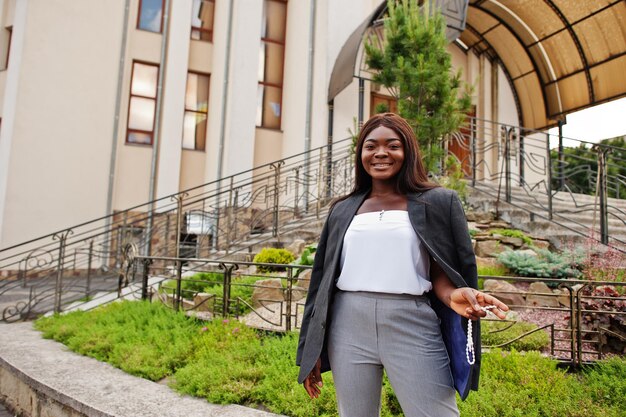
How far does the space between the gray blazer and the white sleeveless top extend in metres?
0.05

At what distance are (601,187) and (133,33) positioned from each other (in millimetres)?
11572

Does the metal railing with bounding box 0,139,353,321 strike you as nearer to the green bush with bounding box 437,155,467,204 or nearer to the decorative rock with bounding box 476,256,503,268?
the green bush with bounding box 437,155,467,204

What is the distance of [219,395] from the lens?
139 inches

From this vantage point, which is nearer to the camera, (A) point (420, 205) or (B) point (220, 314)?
(A) point (420, 205)

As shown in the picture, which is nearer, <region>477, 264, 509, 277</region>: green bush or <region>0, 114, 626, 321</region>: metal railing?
<region>477, 264, 509, 277</region>: green bush

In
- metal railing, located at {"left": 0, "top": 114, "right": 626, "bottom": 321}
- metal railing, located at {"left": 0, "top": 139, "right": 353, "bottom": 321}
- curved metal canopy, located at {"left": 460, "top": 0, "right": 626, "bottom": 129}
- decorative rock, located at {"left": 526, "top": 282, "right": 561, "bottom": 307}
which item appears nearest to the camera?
decorative rock, located at {"left": 526, "top": 282, "right": 561, "bottom": 307}

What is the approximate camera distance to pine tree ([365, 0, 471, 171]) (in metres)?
6.33

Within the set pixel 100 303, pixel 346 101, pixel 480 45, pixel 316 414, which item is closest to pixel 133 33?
pixel 346 101

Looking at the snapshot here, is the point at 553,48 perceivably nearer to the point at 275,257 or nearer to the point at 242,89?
the point at 242,89

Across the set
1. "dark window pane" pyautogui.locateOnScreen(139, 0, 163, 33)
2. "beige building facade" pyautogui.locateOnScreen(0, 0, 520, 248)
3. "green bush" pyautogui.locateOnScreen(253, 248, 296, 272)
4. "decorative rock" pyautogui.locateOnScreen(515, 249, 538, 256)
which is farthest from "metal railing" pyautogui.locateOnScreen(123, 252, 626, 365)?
"dark window pane" pyautogui.locateOnScreen(139, 0, 163, 33)

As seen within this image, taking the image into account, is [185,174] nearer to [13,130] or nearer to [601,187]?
[13,130]

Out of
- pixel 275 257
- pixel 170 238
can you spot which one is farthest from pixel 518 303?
pixel 170 238

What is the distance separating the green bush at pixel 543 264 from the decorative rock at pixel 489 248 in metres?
0.38

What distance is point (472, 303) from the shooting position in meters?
1.59
